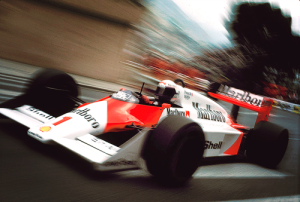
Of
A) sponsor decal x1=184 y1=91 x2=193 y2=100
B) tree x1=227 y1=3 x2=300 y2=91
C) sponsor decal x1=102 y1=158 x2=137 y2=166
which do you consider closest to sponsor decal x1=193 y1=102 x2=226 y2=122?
sponsor decal x1=184 y1=91 x2=193 y2=100

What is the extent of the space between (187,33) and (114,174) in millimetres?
2654

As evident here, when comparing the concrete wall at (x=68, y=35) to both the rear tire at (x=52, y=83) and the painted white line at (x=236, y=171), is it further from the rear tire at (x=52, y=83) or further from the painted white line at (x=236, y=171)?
the painted white line at (x=236, y=171)

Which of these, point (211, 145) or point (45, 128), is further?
point (211, 145)

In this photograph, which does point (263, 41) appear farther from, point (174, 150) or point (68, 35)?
point (68, 35)

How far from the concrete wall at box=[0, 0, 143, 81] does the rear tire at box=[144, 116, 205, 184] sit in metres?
9.74

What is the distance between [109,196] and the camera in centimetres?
213

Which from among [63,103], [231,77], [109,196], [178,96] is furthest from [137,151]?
[231,77]

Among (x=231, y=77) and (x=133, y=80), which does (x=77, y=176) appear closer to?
(x=133, y=80)

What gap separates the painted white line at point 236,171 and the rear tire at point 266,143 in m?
0.14

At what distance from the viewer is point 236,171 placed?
3.83 meters

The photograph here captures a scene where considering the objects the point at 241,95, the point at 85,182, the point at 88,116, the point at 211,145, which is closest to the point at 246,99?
the point at 241,95

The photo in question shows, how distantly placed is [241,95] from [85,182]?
10.9 ft

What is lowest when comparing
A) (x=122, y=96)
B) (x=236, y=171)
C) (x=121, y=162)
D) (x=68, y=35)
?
(x=236, y=171)

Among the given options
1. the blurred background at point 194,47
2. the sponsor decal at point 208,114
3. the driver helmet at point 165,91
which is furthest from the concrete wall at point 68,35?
the driver helmet at point 165,91
